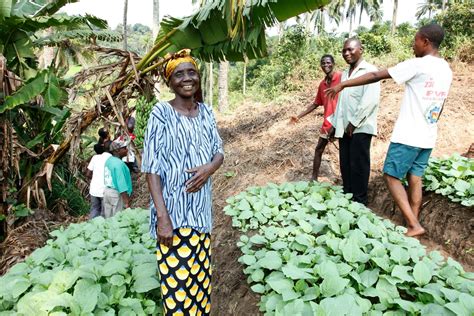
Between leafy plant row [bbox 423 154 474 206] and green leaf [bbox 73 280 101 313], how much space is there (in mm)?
3437

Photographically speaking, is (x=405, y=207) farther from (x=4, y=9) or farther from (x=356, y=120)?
(x=4, y=9)

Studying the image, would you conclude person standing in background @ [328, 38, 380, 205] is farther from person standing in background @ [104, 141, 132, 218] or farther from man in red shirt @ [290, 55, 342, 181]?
person standing in background @ [104, 141, 132, 218]

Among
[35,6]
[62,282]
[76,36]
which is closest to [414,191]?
[62,282]

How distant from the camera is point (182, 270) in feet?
8.11

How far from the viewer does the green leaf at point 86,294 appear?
247cm

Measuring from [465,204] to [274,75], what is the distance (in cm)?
1258

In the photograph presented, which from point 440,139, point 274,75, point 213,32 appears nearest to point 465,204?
point 440,139

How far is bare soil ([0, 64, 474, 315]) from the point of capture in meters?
3.70

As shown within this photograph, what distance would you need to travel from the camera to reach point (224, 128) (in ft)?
33.1

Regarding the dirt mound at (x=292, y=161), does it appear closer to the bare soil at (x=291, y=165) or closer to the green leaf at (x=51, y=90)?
the bare soil at (x=291, y=165)

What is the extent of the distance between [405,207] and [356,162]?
78 cm

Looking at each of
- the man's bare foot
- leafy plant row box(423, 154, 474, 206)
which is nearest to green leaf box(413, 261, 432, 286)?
the man's bare foot

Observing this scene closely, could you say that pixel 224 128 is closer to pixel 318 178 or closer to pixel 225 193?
pixel 225 193

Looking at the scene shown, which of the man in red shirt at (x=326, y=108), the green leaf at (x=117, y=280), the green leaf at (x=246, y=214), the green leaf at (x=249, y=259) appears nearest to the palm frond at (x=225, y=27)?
the man in red shirt at (x=326, y=108)
